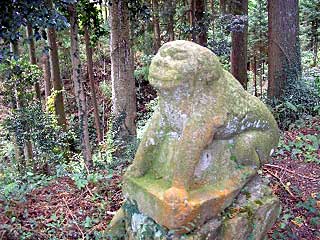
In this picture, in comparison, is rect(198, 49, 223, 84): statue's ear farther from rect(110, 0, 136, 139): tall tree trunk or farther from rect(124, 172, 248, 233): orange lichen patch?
rect(110, 0, 136, 139): tall tree trunk

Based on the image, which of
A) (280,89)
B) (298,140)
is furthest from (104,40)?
(298,140)

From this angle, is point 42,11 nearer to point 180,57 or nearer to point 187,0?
point 180,57

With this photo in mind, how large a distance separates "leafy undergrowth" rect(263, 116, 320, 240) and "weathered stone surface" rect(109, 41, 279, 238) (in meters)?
1.13

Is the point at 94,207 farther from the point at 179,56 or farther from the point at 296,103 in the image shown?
the point at 296,103

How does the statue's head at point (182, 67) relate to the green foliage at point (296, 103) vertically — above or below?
above

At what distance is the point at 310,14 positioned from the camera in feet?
51.4

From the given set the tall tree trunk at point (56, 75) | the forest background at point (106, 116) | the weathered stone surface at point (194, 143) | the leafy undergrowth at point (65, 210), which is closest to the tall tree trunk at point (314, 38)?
the forest background at point (106, 116)

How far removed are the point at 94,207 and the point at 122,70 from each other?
4077 mm

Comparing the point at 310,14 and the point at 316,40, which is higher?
the point at 310,14

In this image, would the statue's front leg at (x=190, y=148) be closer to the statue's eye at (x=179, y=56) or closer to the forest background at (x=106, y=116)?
the statue's eye at (x=179, y=56)

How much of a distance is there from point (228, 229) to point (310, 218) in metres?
1.46

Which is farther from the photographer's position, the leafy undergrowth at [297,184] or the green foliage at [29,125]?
the green foliage at [29,125]

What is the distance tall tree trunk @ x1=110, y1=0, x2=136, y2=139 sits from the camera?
25.0 ft

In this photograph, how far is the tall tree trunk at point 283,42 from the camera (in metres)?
8.16
